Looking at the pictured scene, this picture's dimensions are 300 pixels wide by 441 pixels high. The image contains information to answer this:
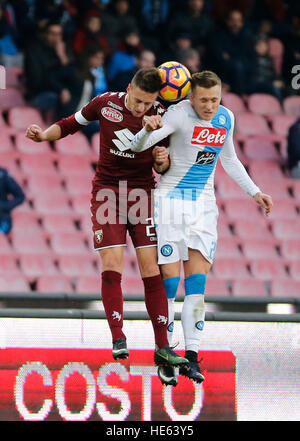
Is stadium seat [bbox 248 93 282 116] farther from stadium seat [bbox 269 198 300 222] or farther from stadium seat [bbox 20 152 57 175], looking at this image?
stadium seat [bbox 20 152 57 175]

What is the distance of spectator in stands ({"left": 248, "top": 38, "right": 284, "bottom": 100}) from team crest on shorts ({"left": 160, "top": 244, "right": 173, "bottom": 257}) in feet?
22.6

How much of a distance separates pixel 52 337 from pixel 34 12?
6.93 m

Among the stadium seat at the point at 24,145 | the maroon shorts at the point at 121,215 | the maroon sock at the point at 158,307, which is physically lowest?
the maroon sock at the point at 158,307

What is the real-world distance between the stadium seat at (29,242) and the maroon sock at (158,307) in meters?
4.47

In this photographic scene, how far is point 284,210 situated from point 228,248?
107cm

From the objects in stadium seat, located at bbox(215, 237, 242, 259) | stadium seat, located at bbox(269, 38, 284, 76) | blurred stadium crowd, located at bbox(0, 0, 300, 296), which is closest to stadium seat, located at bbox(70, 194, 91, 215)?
blurred stadium crowd, located at bbox(0, 0, 300, 296)

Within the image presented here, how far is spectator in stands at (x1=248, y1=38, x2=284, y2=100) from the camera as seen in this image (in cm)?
1382

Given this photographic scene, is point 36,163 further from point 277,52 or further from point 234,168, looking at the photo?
point 234,168

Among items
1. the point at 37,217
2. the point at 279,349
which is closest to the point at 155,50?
the point at 37,217

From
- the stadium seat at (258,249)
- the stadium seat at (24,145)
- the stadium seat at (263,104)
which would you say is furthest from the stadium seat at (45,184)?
the stadium seat at (263,104)

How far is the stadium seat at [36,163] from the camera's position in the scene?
12.3m

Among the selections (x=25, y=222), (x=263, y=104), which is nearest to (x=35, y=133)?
(x=25, y=222)

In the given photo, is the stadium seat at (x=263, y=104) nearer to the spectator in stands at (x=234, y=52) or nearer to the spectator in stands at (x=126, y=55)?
the spectator in stands at (x=234, y=52)

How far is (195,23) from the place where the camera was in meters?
13.7
